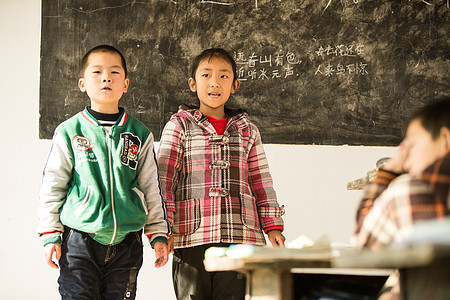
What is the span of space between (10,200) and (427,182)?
2.69 meters

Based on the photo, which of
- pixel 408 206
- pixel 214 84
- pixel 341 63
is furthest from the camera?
pixel 341 63

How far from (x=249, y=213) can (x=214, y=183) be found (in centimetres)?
18

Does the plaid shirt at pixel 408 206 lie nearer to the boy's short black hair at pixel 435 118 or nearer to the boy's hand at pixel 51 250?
the boy's short black hair at pixel 435 118

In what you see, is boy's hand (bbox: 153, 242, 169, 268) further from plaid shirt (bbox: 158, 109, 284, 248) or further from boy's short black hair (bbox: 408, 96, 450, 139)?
boy's short black hair (bbox: 408, 96, 450, 139)

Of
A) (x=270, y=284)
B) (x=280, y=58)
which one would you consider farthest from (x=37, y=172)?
(x=270, y=284)

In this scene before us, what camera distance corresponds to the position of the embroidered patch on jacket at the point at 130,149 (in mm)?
2090

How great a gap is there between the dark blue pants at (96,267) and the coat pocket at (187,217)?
206 mm

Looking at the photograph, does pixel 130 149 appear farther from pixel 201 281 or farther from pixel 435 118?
pixel 435 118

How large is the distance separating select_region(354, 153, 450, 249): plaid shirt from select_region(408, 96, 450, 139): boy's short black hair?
58mm

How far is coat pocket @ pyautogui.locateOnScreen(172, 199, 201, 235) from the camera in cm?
219

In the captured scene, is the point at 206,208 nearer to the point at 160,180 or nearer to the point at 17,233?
the point at 160,180

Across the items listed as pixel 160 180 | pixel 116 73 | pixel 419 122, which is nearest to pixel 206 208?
pixel 160 180

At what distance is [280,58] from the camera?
11.0 ft

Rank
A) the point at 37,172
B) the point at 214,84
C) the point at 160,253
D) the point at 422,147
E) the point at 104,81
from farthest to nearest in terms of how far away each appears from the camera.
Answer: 1. the point at 37,172
2. the point at 214,84
3. the point at 104,81
4. the point at 160,253
5. the point at 422,147
